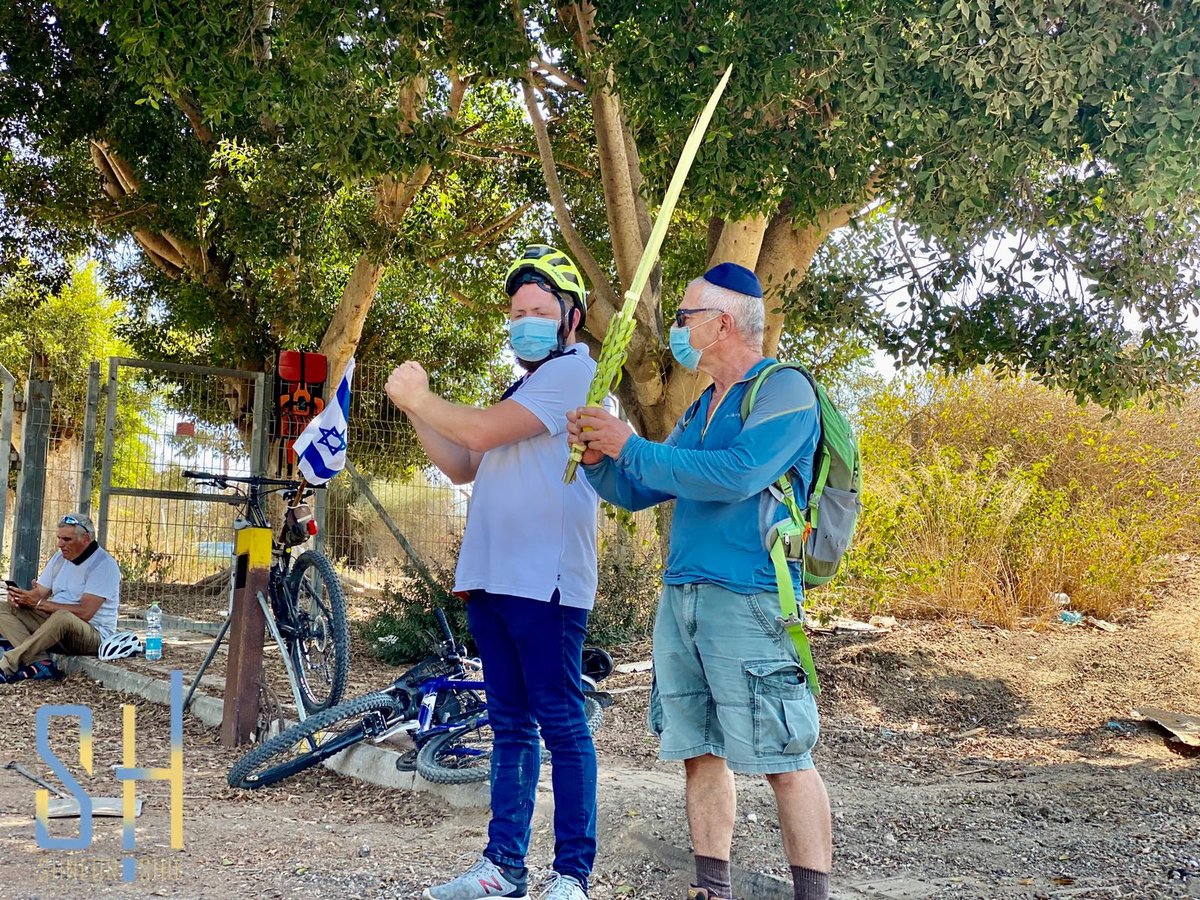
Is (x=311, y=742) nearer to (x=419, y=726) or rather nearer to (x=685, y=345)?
(x=419, y=726)

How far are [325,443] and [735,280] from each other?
116 inches

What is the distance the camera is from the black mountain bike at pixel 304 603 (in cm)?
665

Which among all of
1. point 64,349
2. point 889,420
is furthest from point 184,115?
point 64,349

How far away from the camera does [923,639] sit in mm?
9461

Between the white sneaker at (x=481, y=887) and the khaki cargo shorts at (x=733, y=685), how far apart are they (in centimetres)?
72

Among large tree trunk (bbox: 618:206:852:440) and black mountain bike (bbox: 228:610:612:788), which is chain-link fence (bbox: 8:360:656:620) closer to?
large tree trunk (bbox: 618:206:852:440)

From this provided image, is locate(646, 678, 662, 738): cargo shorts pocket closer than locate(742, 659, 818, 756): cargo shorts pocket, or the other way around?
locate(742, 659, 818, 756): cargo shorts pocket

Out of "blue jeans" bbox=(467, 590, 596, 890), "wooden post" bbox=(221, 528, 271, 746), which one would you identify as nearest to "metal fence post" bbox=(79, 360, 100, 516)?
"wooden post" bbox=(221, 528, 271, 746)

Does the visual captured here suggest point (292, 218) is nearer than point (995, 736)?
No

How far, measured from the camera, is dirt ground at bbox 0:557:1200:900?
406 cm

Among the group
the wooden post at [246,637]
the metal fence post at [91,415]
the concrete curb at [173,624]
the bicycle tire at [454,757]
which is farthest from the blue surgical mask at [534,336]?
the concrete curb at [173,624]

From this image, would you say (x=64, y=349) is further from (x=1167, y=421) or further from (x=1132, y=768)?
(x=1132, y=768)

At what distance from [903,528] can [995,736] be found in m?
3.57

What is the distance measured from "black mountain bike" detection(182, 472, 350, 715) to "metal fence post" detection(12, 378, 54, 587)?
14.9ft
